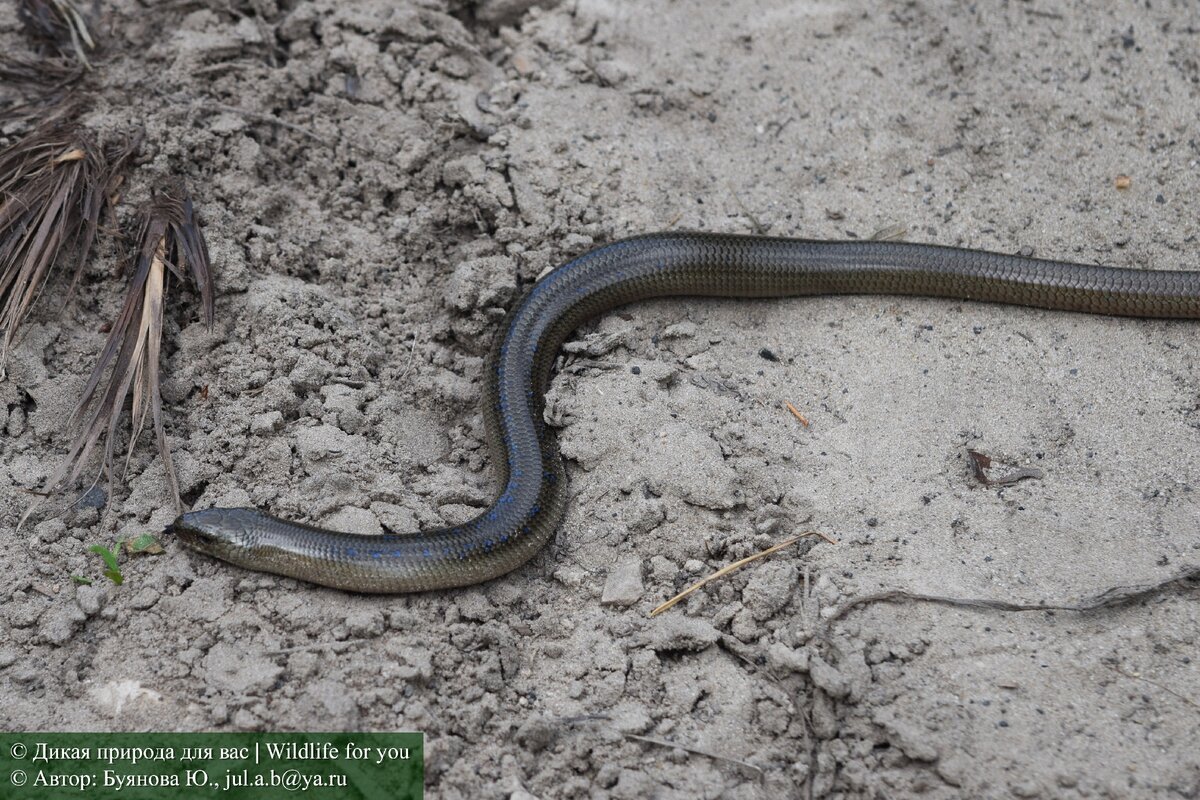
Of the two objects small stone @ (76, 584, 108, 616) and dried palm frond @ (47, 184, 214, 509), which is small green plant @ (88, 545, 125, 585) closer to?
small stone @ (76, 584, 108, 616)

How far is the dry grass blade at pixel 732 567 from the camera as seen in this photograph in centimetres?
430

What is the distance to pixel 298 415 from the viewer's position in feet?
16.1

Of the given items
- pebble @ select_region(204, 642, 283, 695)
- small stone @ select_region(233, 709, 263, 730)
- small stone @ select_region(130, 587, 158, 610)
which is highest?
small stone @ select_region(130, 587, 158, 610)

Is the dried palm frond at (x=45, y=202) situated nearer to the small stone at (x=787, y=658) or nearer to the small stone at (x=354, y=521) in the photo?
the small stone at (x=354, y=521)

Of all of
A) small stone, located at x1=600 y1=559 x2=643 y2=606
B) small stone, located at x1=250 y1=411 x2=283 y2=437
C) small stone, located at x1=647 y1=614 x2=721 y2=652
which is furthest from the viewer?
small stone, located at x1=250 y1=411 x2=283 y2=437

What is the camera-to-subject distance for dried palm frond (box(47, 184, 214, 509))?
4.62 m

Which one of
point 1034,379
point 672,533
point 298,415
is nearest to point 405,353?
point 298,415

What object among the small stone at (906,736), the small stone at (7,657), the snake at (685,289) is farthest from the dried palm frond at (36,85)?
the small stone at (906,736)

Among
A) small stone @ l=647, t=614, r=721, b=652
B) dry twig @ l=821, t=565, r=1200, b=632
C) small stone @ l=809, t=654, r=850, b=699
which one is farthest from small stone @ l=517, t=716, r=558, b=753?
dry twig @ l=821, t=565, r=1200, b=632

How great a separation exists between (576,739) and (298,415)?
2.24 meters

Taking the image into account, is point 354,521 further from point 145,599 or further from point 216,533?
point 145,599

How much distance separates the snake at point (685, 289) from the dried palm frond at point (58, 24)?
3.22m

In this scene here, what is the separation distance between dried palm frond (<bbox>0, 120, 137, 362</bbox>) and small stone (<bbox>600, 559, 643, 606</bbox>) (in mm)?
3258

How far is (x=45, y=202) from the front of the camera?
201 inches
